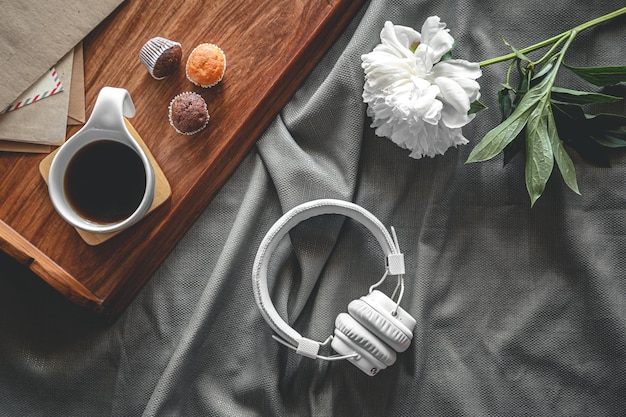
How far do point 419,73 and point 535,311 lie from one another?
0.34m

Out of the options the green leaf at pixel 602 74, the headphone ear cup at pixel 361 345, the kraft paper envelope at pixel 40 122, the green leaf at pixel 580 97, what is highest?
the green leaf at pixel 602 74

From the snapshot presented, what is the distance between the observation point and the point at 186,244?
768 mm

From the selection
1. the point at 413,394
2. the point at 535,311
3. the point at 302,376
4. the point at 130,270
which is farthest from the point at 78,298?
the point at 535,311

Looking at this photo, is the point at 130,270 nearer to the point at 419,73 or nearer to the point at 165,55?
the point at 165,55

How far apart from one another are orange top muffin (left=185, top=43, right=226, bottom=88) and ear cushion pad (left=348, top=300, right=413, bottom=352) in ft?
1.08

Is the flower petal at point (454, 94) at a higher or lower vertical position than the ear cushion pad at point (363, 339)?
higher

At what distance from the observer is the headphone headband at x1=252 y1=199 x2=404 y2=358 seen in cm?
69

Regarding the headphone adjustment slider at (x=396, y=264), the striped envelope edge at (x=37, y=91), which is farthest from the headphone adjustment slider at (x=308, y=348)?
the striped envelope edge at (x=37, y=91)

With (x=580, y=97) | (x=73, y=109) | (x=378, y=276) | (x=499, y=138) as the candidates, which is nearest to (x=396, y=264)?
(x=378, y=276)

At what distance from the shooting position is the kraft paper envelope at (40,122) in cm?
72

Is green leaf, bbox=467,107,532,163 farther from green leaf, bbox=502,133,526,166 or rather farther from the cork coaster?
the cork coaster

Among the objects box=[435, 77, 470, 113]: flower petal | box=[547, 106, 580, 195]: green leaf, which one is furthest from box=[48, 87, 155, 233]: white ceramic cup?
box=[547, 106, 580, 195]: green leaf

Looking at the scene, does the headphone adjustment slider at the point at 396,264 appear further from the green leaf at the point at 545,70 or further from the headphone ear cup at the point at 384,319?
the green leaf at the point at 545,70

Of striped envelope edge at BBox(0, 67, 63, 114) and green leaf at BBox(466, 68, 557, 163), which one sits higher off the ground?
green leaf at BBox(466, 68, 557, 163)
